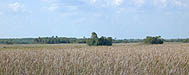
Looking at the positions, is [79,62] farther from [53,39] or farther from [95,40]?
[53,39]

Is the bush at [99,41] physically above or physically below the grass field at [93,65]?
above

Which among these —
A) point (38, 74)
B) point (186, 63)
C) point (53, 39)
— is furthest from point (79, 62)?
point (53, 39)

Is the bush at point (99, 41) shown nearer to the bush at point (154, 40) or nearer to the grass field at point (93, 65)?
the bush at point (154, 40)

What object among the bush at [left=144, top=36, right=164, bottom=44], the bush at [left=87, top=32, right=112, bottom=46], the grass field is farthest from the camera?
the bush at [left=144, top=36, right=164, bottom=44]

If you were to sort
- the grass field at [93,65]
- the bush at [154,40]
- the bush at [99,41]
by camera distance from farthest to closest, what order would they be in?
the bush at [154,40]
the bush at [99,41]
the grass field at [93,65]

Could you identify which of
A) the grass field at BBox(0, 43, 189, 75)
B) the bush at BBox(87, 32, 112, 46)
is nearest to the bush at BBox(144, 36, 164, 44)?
the bush at BBox(87, 32, 112, 46)

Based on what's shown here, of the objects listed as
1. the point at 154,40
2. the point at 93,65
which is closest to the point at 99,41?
the point at 154,40

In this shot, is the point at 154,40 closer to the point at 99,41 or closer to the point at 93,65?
the point at 99,41

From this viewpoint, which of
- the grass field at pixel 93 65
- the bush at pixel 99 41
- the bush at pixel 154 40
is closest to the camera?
the grass field at pixel 93 65

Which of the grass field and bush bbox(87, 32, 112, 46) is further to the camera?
bush bbox(87, 32, 112, 46)

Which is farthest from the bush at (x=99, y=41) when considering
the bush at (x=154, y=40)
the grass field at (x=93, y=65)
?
the grass field at (x=93, y=65)

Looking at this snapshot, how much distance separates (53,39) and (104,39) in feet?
135

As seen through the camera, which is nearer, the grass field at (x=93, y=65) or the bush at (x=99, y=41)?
the grass field at (x=93, y=65)

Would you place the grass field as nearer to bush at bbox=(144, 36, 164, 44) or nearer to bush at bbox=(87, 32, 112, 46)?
bush at bbox=(87, 32, 112, 46)
